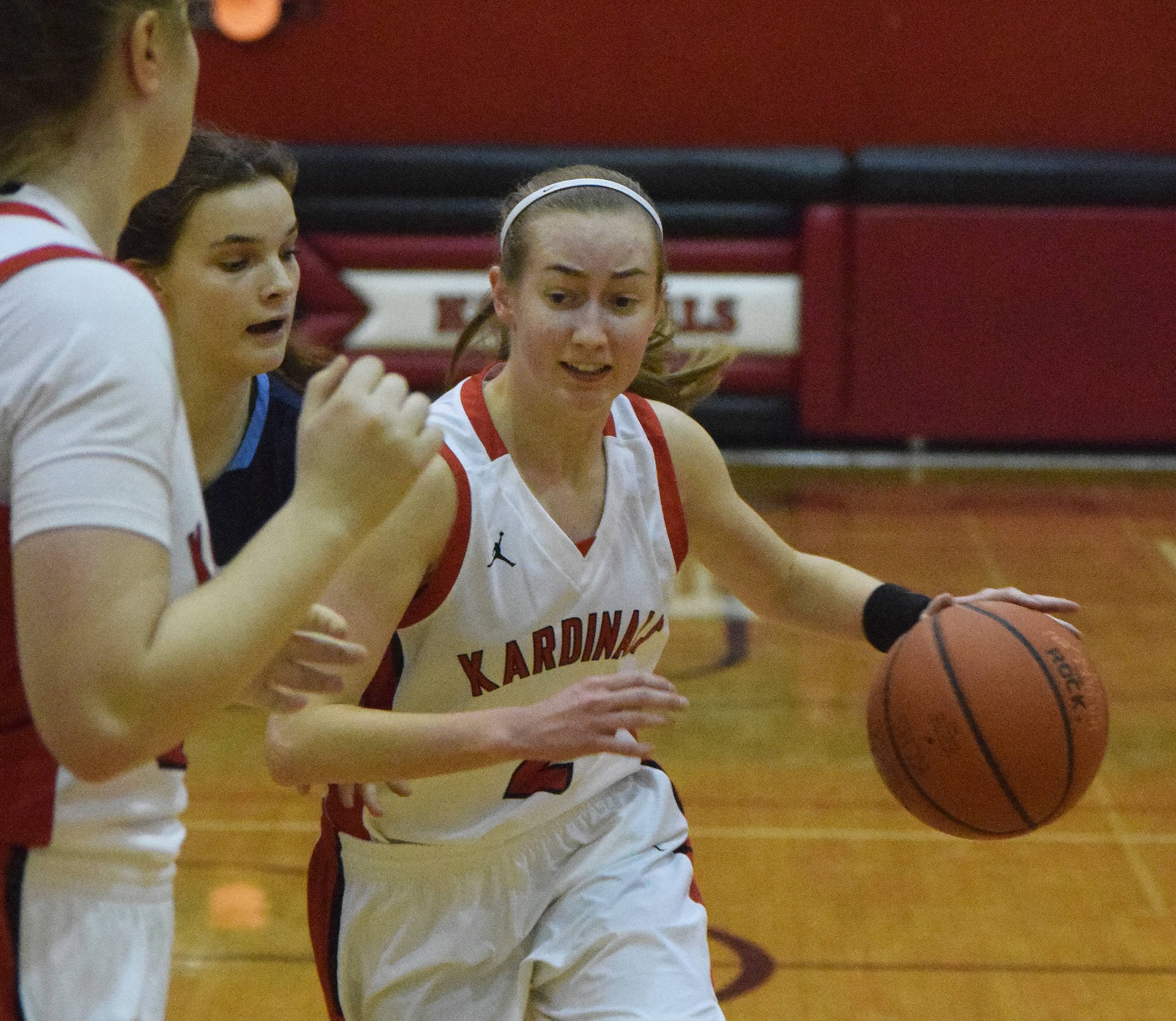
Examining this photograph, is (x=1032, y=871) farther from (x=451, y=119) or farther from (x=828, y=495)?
(x=451, y=119)

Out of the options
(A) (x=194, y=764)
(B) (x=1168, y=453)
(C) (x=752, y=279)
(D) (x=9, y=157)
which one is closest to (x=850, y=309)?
(C) (x=752, y=279)

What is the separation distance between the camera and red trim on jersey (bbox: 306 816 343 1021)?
2.49 metres

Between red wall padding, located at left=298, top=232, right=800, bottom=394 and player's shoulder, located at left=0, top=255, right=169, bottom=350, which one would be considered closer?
player's shoulder, located at left=0, top=255, right=169, bottom=350

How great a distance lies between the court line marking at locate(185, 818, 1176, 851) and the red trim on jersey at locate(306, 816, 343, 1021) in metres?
1.82

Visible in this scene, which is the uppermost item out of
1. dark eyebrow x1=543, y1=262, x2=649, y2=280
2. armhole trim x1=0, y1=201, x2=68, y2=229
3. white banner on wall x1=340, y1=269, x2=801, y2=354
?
armhole trim x1=0, y1=201, x2=68, y2=229

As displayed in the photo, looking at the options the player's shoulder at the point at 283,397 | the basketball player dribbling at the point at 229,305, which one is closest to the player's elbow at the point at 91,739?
the basketball player dribbling at the point at 229,305

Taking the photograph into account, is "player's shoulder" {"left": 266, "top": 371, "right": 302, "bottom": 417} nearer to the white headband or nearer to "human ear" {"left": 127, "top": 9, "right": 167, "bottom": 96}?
the white headband

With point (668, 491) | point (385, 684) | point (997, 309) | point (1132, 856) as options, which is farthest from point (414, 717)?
point (997, 309)

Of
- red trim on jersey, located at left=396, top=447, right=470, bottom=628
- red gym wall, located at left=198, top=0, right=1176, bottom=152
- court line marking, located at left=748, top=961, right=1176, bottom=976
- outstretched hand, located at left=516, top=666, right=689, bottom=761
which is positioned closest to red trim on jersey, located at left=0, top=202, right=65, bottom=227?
outstretched hand, located at left=516, top=666, right=689, bottom=761

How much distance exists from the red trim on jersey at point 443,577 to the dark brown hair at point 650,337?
41cm

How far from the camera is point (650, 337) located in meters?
Result: 2.76

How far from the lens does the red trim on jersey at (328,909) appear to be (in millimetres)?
2494

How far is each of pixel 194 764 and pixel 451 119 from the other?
192 inches

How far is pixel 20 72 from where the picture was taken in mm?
1392
